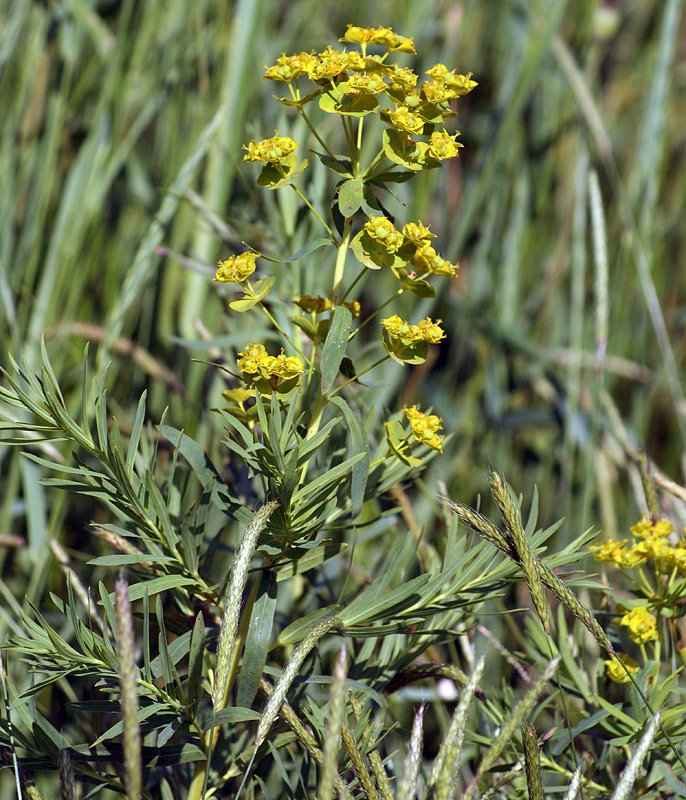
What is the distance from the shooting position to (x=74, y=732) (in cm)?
72

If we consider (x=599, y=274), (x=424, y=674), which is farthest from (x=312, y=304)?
(x=599, y=274)

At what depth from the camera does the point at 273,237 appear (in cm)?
83

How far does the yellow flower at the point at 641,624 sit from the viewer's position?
0.52m

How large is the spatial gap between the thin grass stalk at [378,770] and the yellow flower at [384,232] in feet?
0.94

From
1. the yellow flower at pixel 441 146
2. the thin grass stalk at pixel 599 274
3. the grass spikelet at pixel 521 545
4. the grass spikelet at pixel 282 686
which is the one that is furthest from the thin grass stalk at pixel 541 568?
the thin grass stalk at pixel 599 274

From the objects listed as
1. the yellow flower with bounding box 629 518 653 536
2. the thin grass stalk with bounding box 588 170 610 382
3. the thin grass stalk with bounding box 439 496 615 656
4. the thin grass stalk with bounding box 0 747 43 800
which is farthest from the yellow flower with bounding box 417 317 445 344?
the thin grass stalk with bounding box 588 170 610 382

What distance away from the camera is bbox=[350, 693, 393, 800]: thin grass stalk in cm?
42

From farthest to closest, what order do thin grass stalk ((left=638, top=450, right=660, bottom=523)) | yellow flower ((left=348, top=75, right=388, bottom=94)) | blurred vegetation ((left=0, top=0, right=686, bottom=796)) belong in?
blurred vegetation ((left=0, top=0, right=686, bottom=796)), thin grass stalk ((left=638, top=450, right=660, bottom=523)), yellow flower ((left=348, top=75, right=388, bottom=94))

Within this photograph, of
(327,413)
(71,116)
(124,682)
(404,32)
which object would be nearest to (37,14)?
(71,116)

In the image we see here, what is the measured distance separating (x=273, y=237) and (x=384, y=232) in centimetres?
41

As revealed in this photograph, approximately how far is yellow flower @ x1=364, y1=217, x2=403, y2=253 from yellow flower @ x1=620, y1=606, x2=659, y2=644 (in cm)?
30

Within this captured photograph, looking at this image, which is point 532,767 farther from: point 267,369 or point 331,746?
point 267,369

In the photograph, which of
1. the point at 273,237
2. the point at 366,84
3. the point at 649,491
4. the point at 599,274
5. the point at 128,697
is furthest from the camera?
the point at 599,274

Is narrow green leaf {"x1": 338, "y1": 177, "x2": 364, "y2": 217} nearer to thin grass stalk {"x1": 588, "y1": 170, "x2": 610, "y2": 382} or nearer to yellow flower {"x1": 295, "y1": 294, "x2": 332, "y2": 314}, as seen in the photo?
yellow flower {"x1": 295, "y1": 294, "x2": 332, "y2": 314}
